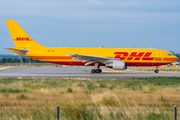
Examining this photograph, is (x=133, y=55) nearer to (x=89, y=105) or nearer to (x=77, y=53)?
(x=77, y=53)

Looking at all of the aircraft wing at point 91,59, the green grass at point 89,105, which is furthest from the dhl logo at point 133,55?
the green grass at point 89,105

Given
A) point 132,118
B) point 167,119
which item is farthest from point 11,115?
point 167,119

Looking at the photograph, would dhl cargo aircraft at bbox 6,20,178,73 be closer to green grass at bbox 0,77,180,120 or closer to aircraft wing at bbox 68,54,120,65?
aircraft wing at bbox 68,54,120,65

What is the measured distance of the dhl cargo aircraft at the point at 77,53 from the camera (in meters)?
35.2

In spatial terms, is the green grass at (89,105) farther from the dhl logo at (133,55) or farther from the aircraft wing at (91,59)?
the dhl logo at (133,55)

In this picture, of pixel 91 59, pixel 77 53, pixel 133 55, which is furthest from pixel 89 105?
pixel 133 55

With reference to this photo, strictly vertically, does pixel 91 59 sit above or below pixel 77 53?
below

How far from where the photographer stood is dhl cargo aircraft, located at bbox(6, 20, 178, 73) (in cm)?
3522

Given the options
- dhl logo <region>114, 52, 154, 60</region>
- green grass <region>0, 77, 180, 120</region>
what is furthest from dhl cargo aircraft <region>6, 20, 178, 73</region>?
green grass <region>0, 77, 180, 120</region>

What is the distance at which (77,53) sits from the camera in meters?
35.9

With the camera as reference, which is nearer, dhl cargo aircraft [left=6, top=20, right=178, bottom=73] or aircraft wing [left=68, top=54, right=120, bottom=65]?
aircraft wing [left=68, top=54, right=120, bottom=65]

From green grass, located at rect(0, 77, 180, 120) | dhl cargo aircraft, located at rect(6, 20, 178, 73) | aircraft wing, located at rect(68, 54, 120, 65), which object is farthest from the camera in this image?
dhl cargo aircraft, located at rect(6, 20, 178, 73)

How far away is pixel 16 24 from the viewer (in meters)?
35.5

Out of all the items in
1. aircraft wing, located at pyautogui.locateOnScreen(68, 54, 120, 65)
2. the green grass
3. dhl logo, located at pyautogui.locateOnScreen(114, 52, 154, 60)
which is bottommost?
the green grass
